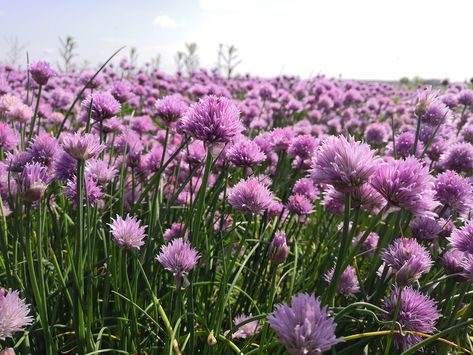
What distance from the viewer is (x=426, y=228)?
1.51 m

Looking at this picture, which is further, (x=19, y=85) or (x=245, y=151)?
(x=19, y=85)

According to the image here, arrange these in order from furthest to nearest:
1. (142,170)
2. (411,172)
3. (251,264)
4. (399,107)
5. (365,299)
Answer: (399,107)
(142,170)
(251,264)
(365,299)
(411,172)

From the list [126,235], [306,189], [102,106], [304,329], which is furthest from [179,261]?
[306,189]

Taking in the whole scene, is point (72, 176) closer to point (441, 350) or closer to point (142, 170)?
point (142, 170)

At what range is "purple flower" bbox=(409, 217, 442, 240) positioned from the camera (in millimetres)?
1494

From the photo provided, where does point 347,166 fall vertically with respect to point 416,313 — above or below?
above

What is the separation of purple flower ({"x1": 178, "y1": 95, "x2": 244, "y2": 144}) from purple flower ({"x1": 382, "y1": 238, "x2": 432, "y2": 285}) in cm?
54

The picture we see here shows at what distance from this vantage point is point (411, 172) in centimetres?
92

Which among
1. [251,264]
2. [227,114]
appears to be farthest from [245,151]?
[251,264]

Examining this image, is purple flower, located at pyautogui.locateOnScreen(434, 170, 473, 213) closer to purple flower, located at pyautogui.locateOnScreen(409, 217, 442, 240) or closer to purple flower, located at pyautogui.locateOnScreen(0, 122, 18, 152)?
purple flower, located at pyautogui.locateOnScreen(409, 217, 442, 240)

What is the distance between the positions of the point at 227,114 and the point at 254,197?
29 cm

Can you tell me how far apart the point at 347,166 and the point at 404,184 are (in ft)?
0.46

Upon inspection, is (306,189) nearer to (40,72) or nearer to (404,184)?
(404,184)


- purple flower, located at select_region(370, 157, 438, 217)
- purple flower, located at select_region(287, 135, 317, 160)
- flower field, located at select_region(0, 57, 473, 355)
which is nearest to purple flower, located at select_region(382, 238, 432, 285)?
flower field, located at select_region(0, 57, 473, 355)
